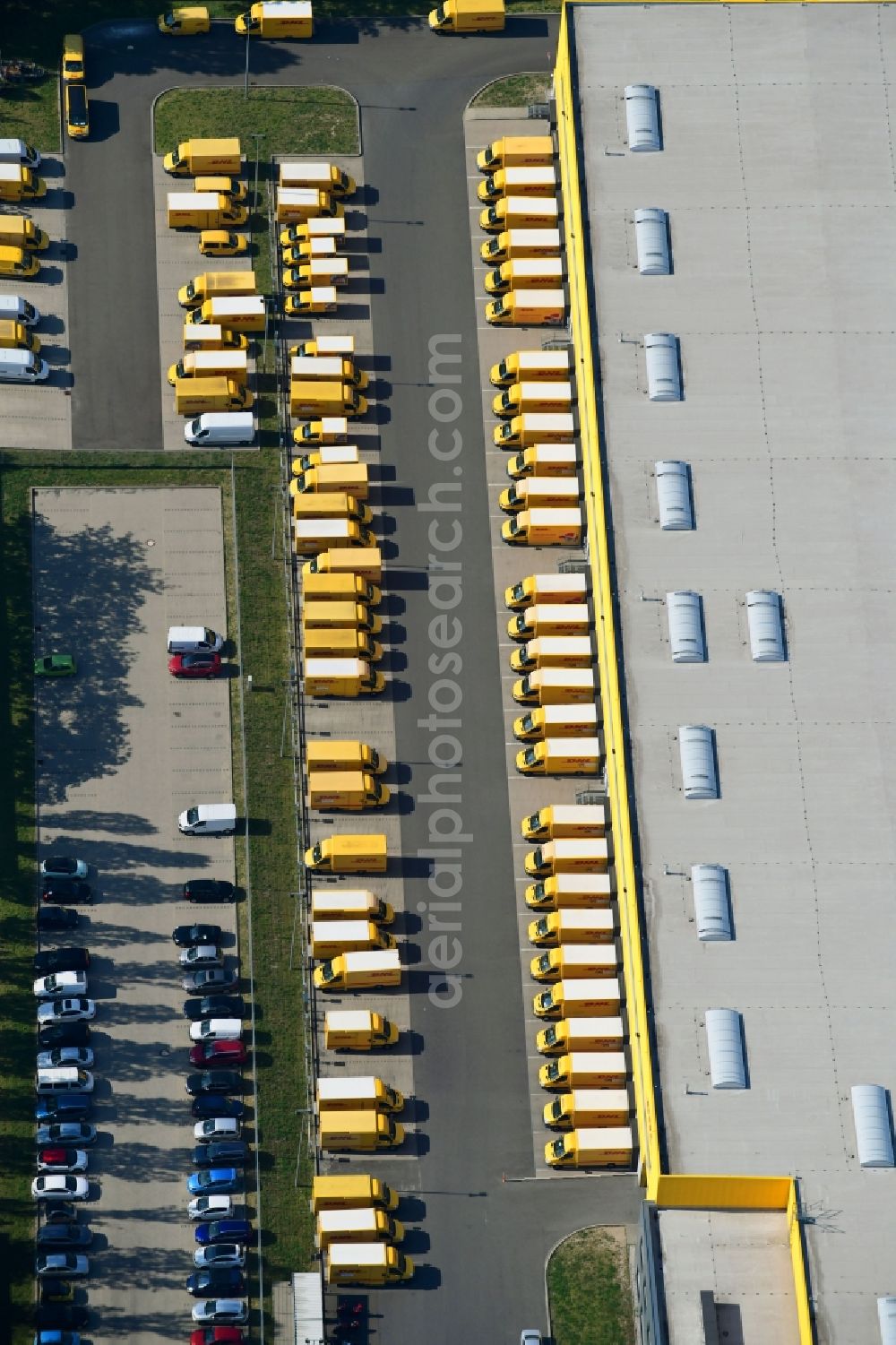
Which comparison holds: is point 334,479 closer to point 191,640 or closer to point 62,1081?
point 191,640

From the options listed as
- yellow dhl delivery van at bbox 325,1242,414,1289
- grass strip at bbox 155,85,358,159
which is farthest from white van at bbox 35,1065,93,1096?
grass strip at bbox 155,85,358,159

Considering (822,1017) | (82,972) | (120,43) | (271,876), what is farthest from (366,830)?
(120,43)

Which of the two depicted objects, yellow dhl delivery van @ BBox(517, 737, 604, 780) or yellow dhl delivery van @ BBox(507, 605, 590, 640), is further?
yellow dhl delivery van @ BBox(507, 605, 590, 640)

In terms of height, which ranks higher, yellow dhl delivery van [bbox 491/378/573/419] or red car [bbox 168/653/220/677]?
yellow dhl delivery van [bbox 491/378/573/419]

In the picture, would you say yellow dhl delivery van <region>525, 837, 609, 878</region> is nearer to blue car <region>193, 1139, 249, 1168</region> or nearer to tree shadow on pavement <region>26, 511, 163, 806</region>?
blue car <region>193, 1139, 249, 1168</region>

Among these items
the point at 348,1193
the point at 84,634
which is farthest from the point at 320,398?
the point at 348,1193

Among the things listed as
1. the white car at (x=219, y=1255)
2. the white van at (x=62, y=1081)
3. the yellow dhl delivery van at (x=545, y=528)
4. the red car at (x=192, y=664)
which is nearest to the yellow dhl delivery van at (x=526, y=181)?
the yellow dhl delivery van at (x=545, y=528)
